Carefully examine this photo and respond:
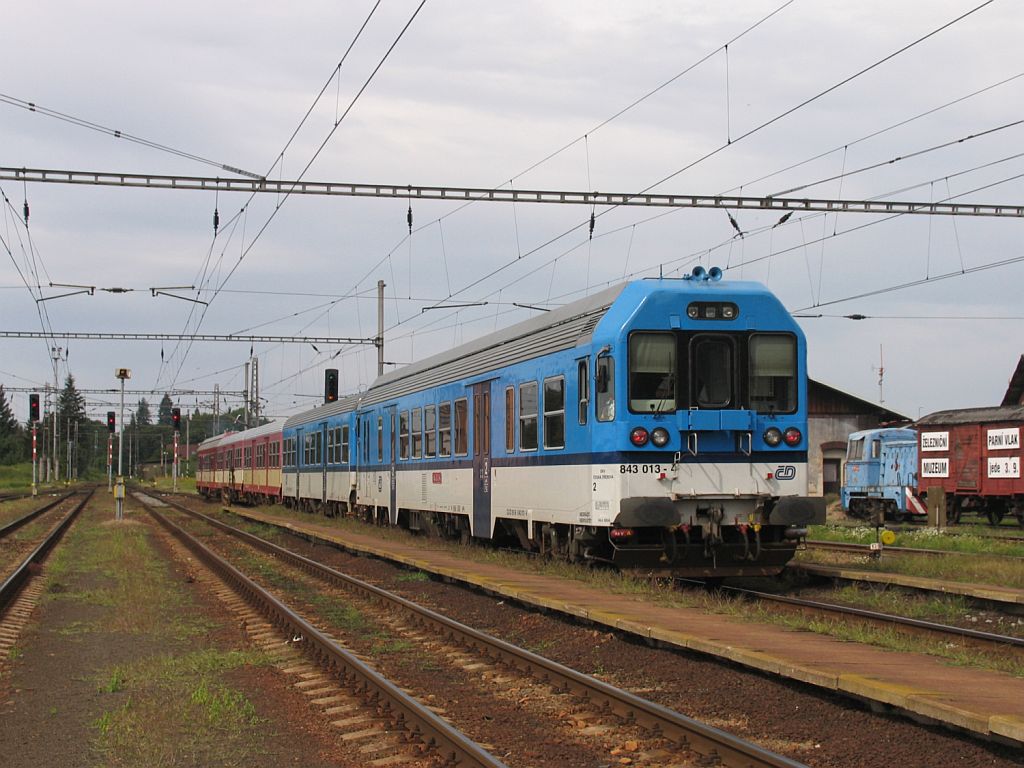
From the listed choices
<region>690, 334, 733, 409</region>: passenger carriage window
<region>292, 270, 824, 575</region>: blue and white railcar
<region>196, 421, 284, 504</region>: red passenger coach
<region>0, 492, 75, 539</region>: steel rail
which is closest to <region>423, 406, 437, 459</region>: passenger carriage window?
<region>292, 270, 824, 575</region>: blue and white railcar

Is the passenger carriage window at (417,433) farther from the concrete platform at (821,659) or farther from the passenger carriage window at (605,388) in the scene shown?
the passenger carriage window at (605,388)

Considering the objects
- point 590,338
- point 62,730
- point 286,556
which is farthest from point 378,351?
point 62,730

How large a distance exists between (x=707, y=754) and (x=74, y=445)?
455 ft

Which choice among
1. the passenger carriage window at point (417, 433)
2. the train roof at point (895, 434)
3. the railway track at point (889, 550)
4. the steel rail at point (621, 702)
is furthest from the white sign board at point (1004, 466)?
the steel rail at point (621, 702)

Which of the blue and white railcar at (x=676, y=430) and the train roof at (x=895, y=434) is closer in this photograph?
the blue and white railcar at (x=676, y=430)

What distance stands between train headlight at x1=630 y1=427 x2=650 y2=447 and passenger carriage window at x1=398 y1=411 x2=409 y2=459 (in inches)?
441

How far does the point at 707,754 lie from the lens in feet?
22.8

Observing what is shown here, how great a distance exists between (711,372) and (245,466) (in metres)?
40.7

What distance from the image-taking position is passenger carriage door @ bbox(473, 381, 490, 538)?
60.6 feet

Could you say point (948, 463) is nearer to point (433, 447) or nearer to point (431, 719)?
point (433, 447)

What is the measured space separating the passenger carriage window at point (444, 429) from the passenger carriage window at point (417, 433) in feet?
4.76

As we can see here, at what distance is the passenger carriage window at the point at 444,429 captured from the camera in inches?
816

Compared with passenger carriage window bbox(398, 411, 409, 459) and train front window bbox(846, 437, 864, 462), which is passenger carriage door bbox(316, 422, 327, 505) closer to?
passenger carriage window bbox(398, 411, 409, 459)

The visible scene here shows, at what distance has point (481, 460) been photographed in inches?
736
